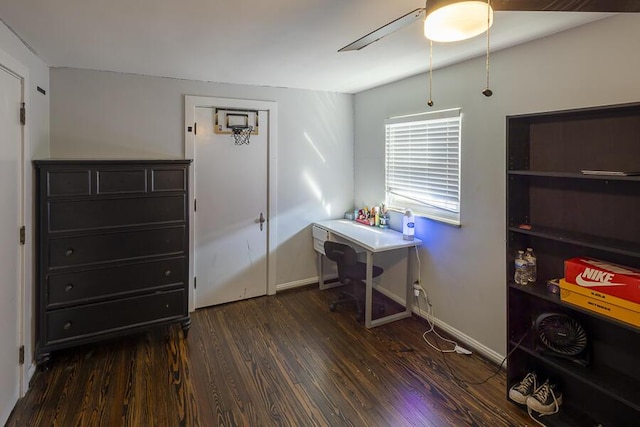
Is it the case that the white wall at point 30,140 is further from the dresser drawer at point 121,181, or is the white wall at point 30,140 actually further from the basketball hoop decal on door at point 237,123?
the basketball hoop decal on door at point 237,123

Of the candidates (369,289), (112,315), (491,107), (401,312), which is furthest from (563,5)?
(112,315)

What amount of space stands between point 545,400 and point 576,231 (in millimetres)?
1024

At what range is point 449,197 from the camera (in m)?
3.08

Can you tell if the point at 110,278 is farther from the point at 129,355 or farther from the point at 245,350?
the point at 245,350

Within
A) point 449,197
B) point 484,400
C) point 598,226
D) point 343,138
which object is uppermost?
point 343,138

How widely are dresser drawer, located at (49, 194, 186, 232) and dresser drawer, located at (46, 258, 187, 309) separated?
1.15ft

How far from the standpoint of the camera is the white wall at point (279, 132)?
3049 mm

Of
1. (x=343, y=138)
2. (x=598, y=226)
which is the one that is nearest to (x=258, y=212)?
(x=343, y=138)

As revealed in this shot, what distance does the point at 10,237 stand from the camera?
2.16 metres

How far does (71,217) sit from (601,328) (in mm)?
3503

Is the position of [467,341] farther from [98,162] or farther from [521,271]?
[98,162]

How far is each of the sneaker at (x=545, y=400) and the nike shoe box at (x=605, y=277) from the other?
0.75 metres

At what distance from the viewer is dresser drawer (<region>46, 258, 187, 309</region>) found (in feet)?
8.54

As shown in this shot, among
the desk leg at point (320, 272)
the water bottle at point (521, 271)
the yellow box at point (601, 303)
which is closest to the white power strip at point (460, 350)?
the water bottle at point (521, 271)
